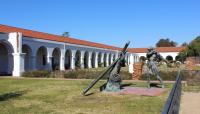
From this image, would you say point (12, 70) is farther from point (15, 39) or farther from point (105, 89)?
point (105, 89)

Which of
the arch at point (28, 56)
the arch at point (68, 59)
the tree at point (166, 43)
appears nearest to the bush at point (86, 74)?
the arch at point (28, 56)

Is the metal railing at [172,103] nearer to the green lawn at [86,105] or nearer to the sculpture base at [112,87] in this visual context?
the green lawn at [86,105]

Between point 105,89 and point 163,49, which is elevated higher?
point 163,49

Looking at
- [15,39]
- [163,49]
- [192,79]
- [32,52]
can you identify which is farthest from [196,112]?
[163,49]

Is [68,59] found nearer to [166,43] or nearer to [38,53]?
[38,53]

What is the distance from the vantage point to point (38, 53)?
3781cm

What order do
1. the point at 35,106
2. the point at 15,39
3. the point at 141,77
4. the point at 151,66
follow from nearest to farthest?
the point at 35,106
the point at 151,66
the point at 141,77
the point at 15,39

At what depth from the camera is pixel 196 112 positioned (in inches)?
306

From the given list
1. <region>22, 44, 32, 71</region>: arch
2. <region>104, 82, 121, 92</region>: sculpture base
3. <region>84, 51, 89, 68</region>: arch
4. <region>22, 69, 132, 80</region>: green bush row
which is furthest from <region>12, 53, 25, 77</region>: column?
<region>84, 51, 89, 68</region>: arch

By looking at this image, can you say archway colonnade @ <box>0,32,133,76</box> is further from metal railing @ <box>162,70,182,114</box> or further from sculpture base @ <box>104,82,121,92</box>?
metal railing @ <box>162,70,182,114</box>

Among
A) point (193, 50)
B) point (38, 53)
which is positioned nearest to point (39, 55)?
point (38, 53)

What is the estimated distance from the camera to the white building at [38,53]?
27.5 meters

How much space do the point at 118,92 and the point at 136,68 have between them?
910 cm

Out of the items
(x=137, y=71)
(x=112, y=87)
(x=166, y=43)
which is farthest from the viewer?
(x=166, y=43)
